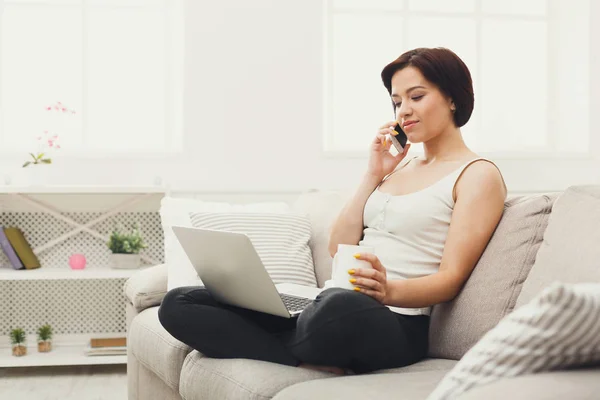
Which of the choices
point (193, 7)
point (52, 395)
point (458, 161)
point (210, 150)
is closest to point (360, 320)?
point (458, 161)

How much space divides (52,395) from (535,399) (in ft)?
8.77

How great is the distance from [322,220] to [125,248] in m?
1.33

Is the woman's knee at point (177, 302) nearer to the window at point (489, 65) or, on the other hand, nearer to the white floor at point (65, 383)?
the white floor at point (65, 383)

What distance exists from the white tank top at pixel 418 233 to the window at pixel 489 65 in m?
2.26

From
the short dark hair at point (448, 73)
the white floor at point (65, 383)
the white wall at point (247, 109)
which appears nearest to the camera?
the short dark hair at point (448, 73)

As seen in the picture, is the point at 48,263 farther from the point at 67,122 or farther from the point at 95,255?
the point at 67,122

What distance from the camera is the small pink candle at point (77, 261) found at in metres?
3.58

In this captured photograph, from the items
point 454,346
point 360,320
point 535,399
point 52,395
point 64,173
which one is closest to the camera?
point 535,399

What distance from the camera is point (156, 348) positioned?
6.87 ft

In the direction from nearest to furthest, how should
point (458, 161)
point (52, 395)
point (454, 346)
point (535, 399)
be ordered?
point (535, 399)
point (454, 346)
point (458, 161)
point (52, 395)

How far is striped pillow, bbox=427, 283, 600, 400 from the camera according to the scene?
0.83 metres

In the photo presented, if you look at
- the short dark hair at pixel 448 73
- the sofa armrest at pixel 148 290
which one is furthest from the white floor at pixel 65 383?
the short dark hair at pixel 448 73

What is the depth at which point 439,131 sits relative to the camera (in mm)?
1897

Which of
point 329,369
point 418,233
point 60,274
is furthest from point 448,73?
point 60,274
